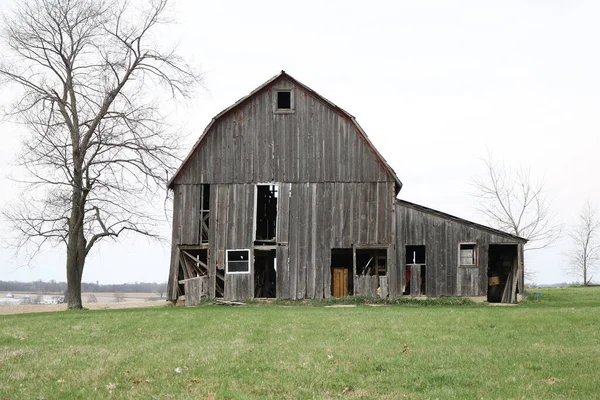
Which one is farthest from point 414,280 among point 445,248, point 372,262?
point 372,262

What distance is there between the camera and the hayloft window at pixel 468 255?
111 ft

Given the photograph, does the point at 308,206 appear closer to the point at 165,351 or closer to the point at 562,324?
the point at 562,324

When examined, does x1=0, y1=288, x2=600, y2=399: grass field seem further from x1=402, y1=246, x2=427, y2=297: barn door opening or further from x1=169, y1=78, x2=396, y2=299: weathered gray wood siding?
x1=402, y1=246, x2=427, y2=297: barn door opening

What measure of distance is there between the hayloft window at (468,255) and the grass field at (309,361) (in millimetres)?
15222

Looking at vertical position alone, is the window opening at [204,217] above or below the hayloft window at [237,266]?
above

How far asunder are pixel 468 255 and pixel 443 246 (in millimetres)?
1396

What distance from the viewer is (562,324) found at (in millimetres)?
18250

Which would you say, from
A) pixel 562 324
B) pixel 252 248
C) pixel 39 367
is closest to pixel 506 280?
pixel 252 248

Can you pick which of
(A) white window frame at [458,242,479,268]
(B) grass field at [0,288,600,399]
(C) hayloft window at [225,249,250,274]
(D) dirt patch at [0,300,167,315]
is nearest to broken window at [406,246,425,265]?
(A) white window frame at [458,242,479,268]

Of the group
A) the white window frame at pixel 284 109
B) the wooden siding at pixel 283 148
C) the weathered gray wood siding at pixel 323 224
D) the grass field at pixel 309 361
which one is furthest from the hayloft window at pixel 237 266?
the grass field at pixel 309 361

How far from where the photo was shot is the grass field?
9594mm

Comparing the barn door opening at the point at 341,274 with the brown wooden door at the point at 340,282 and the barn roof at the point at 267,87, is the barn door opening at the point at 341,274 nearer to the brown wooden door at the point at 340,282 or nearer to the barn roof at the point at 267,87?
the brown wooden door at the point at 340,282

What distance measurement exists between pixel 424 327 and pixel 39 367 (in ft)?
32.2

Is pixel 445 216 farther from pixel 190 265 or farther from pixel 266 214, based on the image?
pixel 190 265
